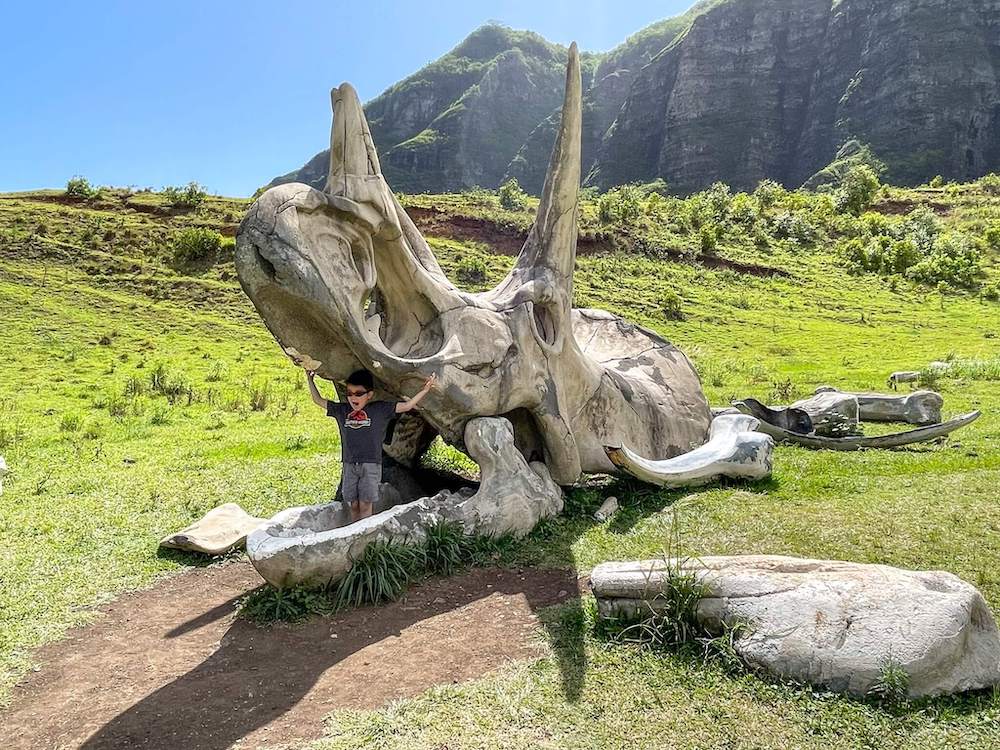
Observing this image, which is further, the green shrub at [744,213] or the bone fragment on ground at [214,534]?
the green shrub at [744,213]

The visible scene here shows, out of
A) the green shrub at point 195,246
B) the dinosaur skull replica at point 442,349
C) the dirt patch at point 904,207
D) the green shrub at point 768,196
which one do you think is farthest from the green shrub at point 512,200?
the dinosaur skull replica at point 442,349

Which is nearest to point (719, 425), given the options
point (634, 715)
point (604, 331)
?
point (604, 331)

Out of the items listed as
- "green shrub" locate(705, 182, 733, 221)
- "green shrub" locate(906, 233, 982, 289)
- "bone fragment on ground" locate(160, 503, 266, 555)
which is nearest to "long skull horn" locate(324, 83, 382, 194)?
"bone fragment on ground" locate(160, 503, 266, 555)

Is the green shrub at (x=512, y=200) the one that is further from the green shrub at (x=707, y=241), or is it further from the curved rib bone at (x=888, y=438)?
the curved rib bone at (x=888, y=438)

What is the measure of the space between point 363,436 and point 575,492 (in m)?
2.67

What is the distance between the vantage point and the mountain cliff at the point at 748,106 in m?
89.9

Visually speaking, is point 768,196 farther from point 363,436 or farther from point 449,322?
point 363,436

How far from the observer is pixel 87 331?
80.3ft

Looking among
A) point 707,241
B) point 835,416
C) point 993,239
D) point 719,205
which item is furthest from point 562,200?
point 719,205

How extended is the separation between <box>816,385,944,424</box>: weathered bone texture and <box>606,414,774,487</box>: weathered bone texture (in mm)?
4274

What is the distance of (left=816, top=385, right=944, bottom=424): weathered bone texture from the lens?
11844 millimetres

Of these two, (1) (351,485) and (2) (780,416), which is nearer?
(1) (351,485)

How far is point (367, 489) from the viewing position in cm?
610

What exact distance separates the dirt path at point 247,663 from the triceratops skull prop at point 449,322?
5.66ft
